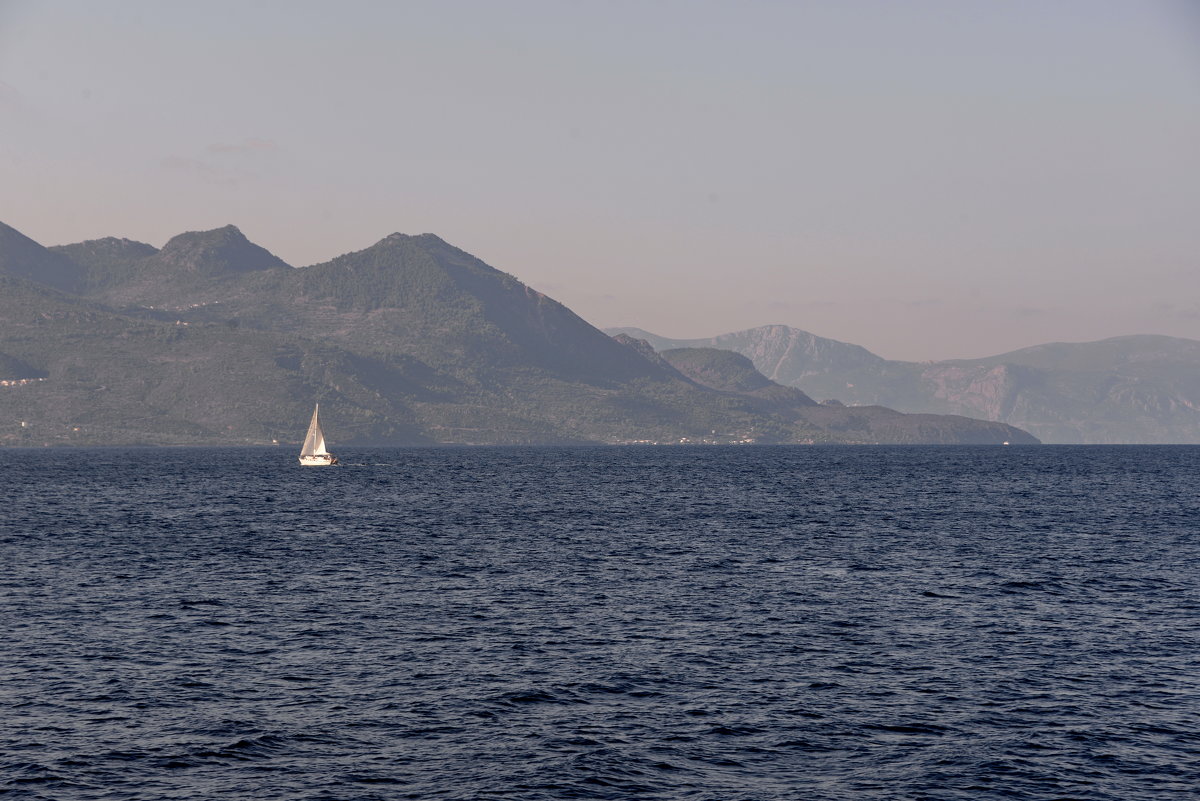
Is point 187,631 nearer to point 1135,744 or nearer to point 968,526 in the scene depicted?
point 1135,744

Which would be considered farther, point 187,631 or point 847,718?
point 187,631

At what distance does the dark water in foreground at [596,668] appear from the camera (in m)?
38.4

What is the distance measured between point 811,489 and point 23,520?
122136 mm

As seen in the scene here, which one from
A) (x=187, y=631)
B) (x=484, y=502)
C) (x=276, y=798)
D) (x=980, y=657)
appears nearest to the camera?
(x=276, y=798)

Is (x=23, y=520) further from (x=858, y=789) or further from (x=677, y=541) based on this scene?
(x=858, y=789)

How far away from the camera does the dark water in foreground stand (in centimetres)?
3838

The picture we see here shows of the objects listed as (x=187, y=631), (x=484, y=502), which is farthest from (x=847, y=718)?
(x=484, y=502)

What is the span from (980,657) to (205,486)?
6541 inches

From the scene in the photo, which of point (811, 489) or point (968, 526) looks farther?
point (811, 489)

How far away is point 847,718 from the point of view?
147 feet

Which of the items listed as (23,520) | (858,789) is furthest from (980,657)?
(23,520)

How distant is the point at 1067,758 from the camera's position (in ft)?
132

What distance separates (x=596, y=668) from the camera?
52719mm

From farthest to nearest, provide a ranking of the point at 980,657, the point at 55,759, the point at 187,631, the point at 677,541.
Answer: the point at 677,541, the point at 187,631, the point at 980,657, the point at 55,759
